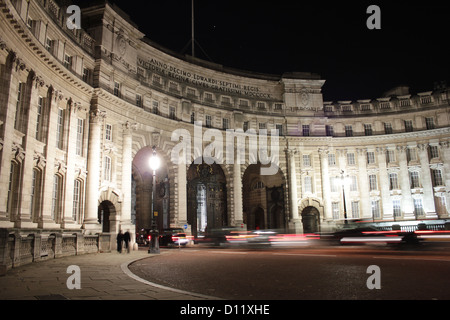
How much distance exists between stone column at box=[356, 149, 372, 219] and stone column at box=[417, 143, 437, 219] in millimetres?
6505

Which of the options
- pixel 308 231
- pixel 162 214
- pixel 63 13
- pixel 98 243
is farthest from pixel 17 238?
pixel 308 231

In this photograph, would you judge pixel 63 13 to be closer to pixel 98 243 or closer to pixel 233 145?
pixel 98 243

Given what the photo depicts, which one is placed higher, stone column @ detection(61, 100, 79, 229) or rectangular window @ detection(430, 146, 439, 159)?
rectangular window @ detection(430, 146, 439, 159)

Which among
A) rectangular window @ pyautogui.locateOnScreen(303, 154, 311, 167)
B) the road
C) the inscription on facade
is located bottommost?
the road

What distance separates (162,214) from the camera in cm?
A: 3678

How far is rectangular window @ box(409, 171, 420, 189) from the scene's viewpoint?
4506 cm

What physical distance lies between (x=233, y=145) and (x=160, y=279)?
102 feet

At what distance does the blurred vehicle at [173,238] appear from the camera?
102ft

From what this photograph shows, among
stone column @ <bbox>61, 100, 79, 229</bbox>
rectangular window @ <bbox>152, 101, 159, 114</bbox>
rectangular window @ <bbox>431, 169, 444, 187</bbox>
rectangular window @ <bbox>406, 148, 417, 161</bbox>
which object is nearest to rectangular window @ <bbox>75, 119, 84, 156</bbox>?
stone column @ <bbox>61, 100, 79, 229</bbox>

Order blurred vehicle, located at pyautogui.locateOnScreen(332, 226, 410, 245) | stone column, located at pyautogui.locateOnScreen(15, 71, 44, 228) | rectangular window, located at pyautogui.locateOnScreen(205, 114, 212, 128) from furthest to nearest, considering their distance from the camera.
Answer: rectangular window, located at pyautogui.locateOnScreen(205, 114, 212, 128), blurred vehicle, located at pyautogui.locateOnScreen(332, 226, 410, 245), stone column, located at pyautogui.locateOnScreen(15, 71, 44, 228)

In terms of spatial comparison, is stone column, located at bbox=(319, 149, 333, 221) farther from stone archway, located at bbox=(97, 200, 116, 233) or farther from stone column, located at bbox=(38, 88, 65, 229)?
stone column, located at bbox=(38, 88, 65, 229)

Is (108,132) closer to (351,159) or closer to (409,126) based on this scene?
(351,159)

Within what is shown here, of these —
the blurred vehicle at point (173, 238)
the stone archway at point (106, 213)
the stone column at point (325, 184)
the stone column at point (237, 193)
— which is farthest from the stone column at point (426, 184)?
the stone archway at point (106, 213)

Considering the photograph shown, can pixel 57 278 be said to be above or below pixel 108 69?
below
